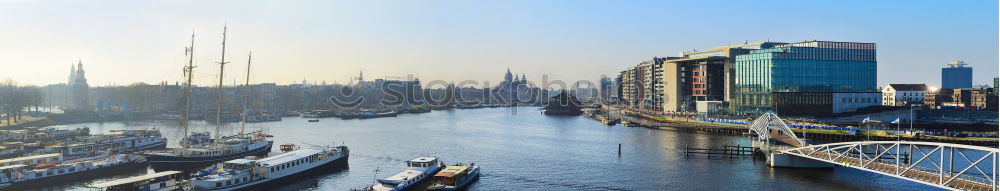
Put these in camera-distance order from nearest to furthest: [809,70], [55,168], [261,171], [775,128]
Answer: [261,171] → [55,168] → [775,128] → [809,70]

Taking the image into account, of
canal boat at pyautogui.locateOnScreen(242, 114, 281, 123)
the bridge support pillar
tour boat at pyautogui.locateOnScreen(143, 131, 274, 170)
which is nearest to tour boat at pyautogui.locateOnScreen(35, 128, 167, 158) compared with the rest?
tour boat at pyautogui.locateOnScreen(143, 131, 274, 170)

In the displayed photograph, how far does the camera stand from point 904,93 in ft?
413

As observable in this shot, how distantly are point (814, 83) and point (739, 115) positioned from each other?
1184cm

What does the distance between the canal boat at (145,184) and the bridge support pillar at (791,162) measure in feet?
126

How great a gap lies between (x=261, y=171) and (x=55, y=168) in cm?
1361

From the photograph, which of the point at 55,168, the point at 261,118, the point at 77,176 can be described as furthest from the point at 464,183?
A: the point at 261,118

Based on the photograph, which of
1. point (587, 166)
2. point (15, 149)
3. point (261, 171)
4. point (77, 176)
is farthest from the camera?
point (15, 149)

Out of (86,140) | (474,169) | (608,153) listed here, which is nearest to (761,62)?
(608,153)

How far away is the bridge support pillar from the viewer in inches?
1657

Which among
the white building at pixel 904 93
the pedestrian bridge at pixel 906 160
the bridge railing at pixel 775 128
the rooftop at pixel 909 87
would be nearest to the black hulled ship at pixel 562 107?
the white building at pixel 904 93

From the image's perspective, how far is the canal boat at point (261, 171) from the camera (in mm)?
34438

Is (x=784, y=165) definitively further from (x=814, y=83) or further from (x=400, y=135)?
(x=814, y=83)

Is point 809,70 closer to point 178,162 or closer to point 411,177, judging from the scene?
point 411,177

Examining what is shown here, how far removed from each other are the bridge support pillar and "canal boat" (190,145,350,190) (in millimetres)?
32063
